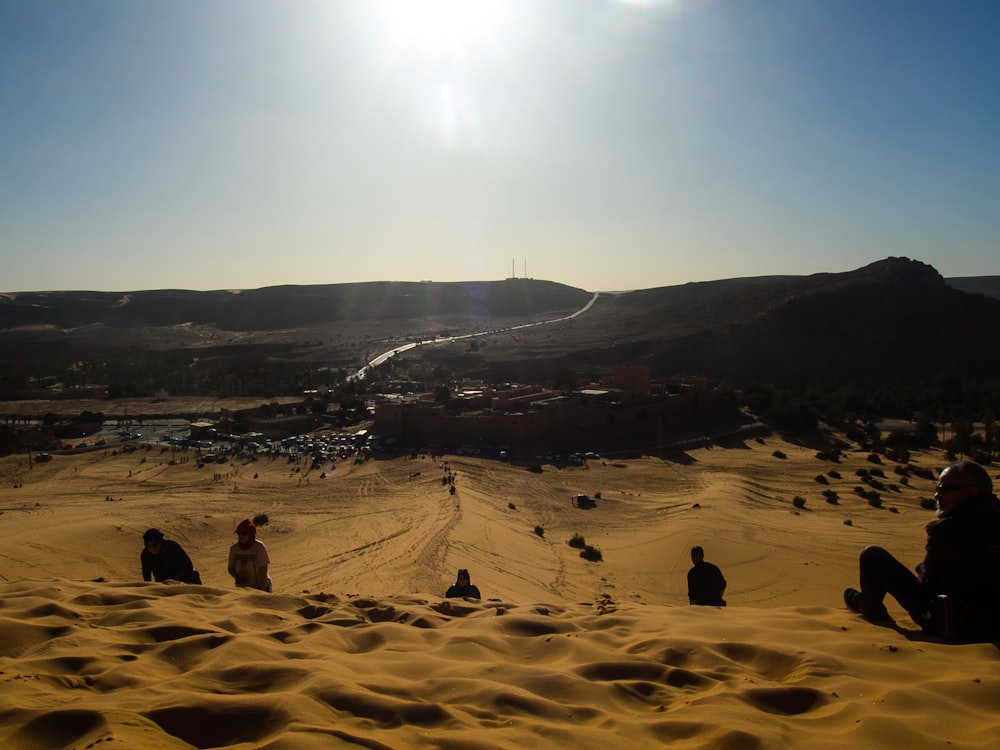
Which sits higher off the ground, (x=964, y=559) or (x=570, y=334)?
(x=570, y=334)

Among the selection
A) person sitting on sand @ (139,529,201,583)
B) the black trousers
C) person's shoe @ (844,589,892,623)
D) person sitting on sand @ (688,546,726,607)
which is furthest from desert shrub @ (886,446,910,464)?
person sitting on sand @ (139,529,201,583)

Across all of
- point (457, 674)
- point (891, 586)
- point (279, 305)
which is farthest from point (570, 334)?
point (457, 674)

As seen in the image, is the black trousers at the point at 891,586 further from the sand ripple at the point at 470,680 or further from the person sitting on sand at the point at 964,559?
the sand ripple at the point at 470,680

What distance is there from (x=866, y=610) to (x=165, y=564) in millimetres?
6323

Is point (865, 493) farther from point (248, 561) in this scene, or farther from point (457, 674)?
point (457, 674)

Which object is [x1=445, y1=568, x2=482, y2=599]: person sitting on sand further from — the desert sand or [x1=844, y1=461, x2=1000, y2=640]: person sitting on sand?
[x1=844, y1=461, x2=1000, y2=640]: person sitting on sand

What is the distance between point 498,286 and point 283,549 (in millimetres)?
139809

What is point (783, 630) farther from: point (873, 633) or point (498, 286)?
point (498, 286)

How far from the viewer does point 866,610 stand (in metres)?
5.01

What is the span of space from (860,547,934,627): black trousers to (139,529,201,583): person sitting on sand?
6.02 m

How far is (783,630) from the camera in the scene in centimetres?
483

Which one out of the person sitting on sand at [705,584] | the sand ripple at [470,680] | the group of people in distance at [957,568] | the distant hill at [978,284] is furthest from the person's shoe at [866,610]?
the distant hill at [978,284]

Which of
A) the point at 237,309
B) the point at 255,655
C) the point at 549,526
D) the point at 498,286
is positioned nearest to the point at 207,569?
the point at 549,526

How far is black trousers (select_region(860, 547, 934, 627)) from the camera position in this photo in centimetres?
451
